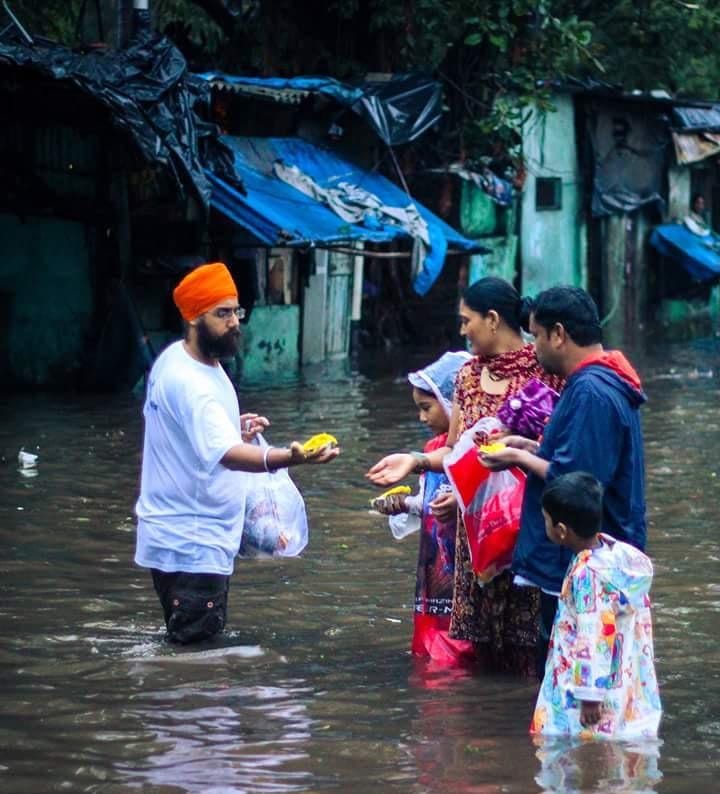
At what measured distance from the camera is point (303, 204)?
63.0 ft

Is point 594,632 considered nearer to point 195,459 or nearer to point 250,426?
point 195,459

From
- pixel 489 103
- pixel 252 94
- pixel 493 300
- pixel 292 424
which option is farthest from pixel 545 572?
pixel 489 103

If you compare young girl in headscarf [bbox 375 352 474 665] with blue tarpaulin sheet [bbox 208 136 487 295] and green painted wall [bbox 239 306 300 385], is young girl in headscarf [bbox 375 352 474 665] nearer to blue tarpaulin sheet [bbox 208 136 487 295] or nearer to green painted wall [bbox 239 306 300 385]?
blue tarpaulin sheet [bbox 208 136 487 295]

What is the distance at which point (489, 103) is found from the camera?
24.2 m

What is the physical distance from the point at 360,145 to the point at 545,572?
17.3m

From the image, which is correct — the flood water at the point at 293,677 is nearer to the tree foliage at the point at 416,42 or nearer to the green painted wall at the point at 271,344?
the green painted wall at the point at 271,344

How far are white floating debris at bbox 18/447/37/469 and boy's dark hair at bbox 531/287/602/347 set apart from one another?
7287mm

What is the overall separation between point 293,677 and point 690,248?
83.1 ft

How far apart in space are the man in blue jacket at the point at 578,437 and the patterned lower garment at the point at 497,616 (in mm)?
580

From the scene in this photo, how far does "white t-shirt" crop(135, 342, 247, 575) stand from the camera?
20.6 feet

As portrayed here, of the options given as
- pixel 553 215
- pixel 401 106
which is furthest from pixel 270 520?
pixel 553 215

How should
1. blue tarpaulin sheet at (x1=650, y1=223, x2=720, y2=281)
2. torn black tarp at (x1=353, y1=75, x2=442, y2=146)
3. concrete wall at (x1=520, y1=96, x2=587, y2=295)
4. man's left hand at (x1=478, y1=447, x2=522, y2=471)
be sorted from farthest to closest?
blue tarpaulin sheet at (x1=650, y1=223, x2=720, y2=281) → concrete wall at (x1=520, y1=96, x2=587, y2=295) → torn black tarp at (x1=353, y1=75, x2=442, y2=146) → man's left hand at (x1=478, y1=447, x2=522, y2=471)

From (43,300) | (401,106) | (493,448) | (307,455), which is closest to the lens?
(493,448)

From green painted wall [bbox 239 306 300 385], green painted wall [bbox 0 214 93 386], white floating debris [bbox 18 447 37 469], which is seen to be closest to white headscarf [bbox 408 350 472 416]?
white floating debris [bbox 18 447 37 469]
